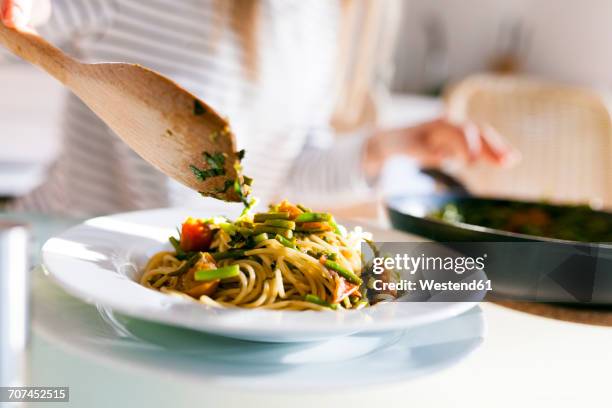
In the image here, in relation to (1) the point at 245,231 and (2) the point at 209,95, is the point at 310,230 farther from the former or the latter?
(2) the point at 209,95

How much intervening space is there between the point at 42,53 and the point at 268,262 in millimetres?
315

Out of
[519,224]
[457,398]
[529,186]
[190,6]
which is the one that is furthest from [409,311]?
[529,186]

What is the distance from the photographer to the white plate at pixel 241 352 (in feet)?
1.54

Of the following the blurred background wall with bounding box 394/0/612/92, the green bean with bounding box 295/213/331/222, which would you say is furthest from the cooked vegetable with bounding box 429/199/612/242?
the blurred background wall with bounding box 394/0/612/92

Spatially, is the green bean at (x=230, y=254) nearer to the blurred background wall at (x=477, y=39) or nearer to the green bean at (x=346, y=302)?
the green bean at (x=346, y=302)

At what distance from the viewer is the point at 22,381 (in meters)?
0.43

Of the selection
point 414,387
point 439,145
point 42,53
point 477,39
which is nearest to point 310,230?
point 414,387

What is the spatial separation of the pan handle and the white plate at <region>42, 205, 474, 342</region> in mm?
701

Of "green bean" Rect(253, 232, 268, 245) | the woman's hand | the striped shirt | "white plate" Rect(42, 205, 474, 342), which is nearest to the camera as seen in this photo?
"white plate" Rect(42, 205, 474, 342)

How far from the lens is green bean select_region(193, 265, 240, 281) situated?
0.61 m

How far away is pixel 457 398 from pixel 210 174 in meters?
0.31

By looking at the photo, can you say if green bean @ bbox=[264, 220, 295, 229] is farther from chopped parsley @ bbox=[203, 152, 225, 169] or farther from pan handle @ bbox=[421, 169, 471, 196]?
pan handle @ bbox=[421, 169, 471, 196]

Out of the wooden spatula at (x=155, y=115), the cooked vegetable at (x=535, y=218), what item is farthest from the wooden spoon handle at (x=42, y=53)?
the cooked vegetable at (x=535, y=218)

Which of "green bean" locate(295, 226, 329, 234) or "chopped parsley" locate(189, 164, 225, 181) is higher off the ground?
"chopped parsley" locate(189, 164, 225, 181)
